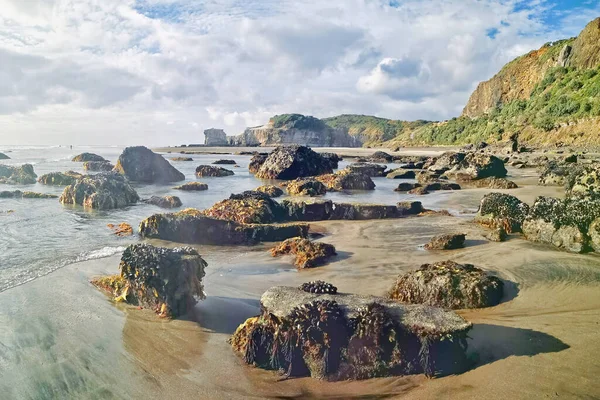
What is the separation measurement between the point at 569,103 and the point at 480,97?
43.6 m

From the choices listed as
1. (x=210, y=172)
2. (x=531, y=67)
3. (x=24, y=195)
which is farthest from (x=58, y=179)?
(x=531, y=67)

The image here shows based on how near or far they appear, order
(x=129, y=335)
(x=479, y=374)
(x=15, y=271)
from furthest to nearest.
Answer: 1. (x=15, y=271)
2. (x=129, y=335)
3. (x=479, y=374)

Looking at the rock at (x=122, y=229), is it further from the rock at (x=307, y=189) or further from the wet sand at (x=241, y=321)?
the rock at (x=307, y=189)

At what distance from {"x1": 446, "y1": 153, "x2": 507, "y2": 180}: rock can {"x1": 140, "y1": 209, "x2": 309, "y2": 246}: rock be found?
57.7 ft

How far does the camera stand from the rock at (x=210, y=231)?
10078 mm

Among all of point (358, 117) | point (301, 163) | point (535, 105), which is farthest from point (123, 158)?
point (358, 117)

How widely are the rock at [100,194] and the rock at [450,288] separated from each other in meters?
12.7

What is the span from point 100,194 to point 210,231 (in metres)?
7.95

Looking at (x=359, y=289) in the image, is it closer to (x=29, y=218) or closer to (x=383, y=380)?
(x=383, y=380)

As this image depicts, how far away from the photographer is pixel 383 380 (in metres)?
4.09

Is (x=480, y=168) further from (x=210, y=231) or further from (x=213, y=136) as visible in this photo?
(x=213, y=136)

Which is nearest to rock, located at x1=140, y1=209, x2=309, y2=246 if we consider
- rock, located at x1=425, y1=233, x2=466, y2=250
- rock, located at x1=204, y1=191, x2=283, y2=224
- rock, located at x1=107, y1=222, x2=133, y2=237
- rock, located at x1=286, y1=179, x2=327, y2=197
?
rock, located at x1=107, y1=222, x2=133, y2=237

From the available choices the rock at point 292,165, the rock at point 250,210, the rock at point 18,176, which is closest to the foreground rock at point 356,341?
the rock at point 250,210

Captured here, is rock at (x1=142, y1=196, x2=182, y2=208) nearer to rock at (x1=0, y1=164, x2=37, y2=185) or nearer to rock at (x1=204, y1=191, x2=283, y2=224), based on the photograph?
rock at (x1=204, y1=191, x2=283, y2=224)
